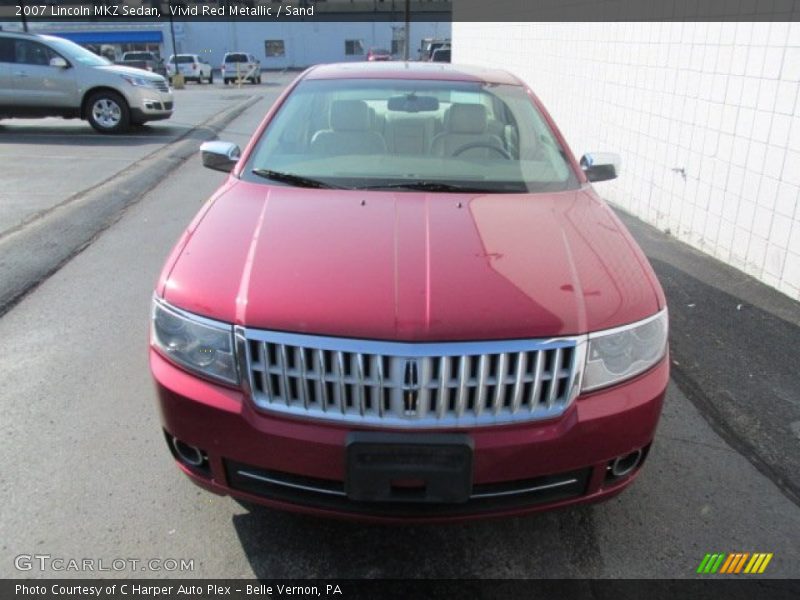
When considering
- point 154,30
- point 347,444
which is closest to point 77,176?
point 347,444

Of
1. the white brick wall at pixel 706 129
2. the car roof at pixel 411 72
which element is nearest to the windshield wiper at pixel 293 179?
the car roof at pixel 411 72

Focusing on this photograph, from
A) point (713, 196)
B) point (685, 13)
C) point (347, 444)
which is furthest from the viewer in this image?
point (685, 13)

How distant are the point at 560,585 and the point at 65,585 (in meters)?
1.75

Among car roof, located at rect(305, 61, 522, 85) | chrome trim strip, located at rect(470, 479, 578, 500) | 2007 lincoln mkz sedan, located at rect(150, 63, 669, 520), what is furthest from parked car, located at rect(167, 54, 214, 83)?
chrome trim strip, located at rect(470, 479, 578, 500)

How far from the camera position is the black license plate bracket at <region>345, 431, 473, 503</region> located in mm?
1985

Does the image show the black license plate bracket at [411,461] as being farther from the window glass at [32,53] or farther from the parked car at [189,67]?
the parked car at [189,67]

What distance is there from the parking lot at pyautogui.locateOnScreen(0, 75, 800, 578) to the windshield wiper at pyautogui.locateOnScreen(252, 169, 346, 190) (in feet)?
Answer: 4.38

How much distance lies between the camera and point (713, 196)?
564 cm

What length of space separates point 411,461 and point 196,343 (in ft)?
2.72

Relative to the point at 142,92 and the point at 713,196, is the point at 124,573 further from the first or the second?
the point at 142,92

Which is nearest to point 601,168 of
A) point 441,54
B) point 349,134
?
point 349,134

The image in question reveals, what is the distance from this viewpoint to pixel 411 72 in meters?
3.95

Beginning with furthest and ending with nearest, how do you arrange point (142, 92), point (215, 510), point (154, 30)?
1. point (154, 30)
2. point (142, 92)
3. point (215, 510)

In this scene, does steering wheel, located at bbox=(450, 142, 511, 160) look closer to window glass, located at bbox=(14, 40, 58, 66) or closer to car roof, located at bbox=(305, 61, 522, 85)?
car roof, located at bbox=(305, 61, 522, 85)
